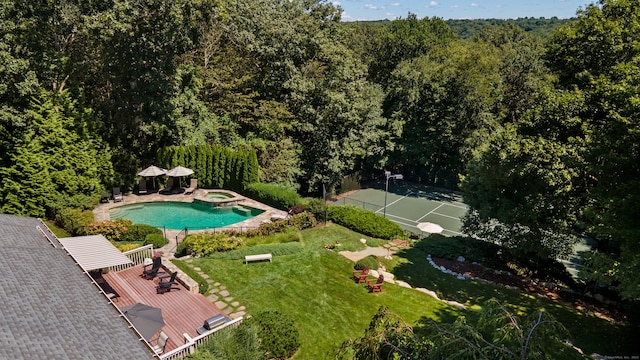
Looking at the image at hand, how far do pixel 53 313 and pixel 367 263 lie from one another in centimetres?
1405

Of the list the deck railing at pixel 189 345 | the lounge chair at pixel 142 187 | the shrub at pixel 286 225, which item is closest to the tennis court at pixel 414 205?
the shrub at pixel 286 225

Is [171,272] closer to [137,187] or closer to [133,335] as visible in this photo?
[133,335]

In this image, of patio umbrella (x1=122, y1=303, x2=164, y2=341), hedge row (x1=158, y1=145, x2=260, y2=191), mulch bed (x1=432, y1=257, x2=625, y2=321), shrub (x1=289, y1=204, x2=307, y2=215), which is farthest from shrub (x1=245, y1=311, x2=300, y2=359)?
hedge row (x1=158, y1=145, x2=260, y2=191)

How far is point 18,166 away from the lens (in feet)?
71.3

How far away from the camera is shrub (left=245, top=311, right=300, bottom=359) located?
→ 12.2m

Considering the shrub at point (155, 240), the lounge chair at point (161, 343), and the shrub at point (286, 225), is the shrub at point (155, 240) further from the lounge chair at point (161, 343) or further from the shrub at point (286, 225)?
the lounge chair at point (161, 343)

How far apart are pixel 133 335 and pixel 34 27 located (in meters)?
23.1

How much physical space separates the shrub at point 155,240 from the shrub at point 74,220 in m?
3.39

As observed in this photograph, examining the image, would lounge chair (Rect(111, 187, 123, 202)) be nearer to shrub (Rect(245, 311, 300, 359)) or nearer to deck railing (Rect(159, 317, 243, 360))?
shrub (Rect(245, 311, 300, 359))

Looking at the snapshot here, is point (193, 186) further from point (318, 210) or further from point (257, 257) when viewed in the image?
point (257, 257)

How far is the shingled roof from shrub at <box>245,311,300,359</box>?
183 inches

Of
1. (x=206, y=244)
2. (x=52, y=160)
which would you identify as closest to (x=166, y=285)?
(x=206, y=244)

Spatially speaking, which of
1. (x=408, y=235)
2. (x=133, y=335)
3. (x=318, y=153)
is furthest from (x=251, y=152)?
(x=133, y=335)

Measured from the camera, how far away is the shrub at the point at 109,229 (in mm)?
20016
